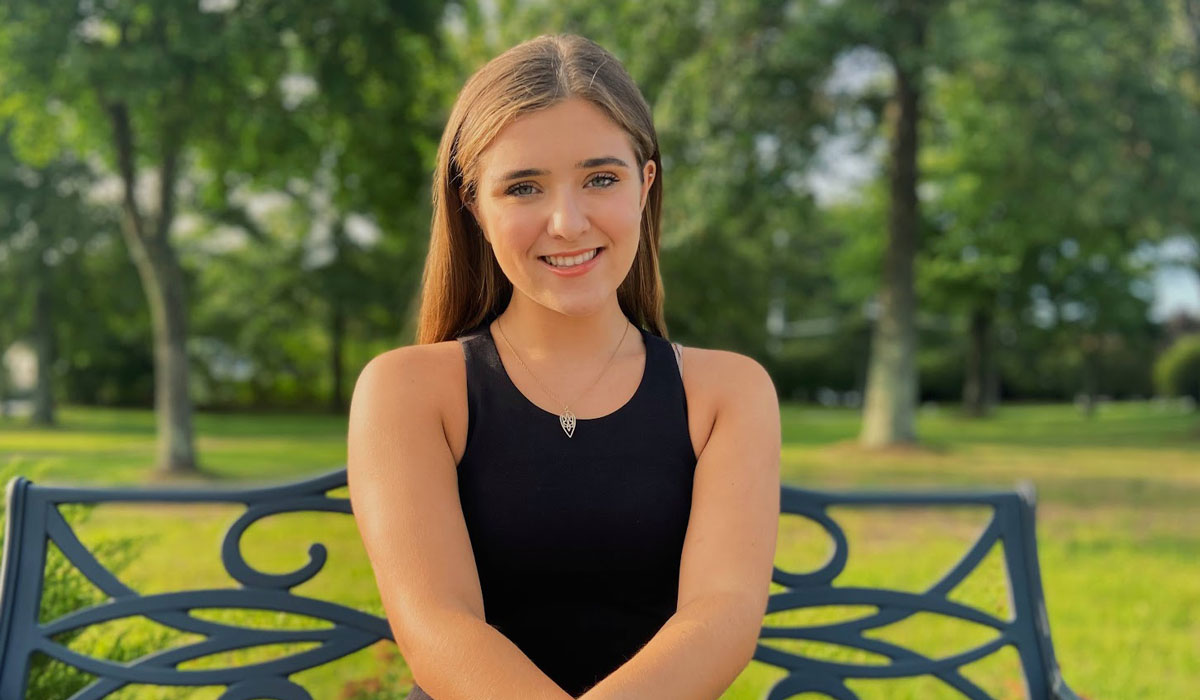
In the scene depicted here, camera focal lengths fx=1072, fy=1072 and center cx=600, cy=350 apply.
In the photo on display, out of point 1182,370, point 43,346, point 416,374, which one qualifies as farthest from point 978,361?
point 416,374

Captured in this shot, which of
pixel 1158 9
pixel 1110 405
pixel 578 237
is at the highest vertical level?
pixel 1158 9

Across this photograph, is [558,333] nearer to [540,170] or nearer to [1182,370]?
[540,170]

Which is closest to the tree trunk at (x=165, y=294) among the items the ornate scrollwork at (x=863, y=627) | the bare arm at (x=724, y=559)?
the ornate scrollwork at (x=863, y=627)

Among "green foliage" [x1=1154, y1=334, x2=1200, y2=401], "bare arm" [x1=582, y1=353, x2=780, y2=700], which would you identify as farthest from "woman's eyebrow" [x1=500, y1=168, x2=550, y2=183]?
"green foliage" [x1=1154, y1=334, x2=1200, y2=401]

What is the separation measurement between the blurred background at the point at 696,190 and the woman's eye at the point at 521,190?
1.66 m

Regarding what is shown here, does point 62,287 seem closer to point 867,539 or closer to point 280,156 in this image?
point 280,156

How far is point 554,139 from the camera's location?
190cm

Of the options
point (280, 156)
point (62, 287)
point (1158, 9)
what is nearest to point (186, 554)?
point (280, 156)

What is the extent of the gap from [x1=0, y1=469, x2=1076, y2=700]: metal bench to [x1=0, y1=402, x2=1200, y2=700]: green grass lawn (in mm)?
189

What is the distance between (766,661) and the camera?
2.60 m

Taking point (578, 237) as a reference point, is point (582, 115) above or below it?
above

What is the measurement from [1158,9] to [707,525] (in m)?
16.2

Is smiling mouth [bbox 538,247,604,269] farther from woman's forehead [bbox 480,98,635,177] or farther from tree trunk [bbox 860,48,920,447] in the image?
tree trunk [bbox 860,48,920,447]

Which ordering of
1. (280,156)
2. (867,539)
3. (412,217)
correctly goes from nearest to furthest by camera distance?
(867,539)
(280,156)
(412,217)
